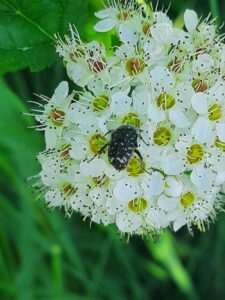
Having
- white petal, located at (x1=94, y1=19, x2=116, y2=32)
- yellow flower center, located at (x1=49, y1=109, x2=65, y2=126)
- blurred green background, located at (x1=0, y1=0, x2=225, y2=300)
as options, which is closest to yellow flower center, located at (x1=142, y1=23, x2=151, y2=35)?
white petal, located at (x1=94, y1=19, x2=116, y2=32)

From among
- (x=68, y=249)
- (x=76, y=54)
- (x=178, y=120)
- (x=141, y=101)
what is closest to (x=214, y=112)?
(x=178, y=120)

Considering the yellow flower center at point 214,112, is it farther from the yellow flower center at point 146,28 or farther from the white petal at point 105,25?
the white petal at point 105,25

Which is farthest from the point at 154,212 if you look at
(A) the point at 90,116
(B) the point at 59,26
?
(B) the point at 59,26

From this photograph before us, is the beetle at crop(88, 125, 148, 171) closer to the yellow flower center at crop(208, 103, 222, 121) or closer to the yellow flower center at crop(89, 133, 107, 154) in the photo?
the yellow flower center at crop(89, 133, 107, 154)

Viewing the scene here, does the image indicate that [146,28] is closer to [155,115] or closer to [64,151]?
[155,115]

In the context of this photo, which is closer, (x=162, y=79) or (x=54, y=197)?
(x=162, y=79)

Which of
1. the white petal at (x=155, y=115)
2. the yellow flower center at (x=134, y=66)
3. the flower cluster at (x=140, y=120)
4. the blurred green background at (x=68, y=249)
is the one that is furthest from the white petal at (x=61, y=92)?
the blurred green background at (x=68, y=249)

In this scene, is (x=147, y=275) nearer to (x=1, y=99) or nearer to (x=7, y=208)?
(x=7, y=208)
